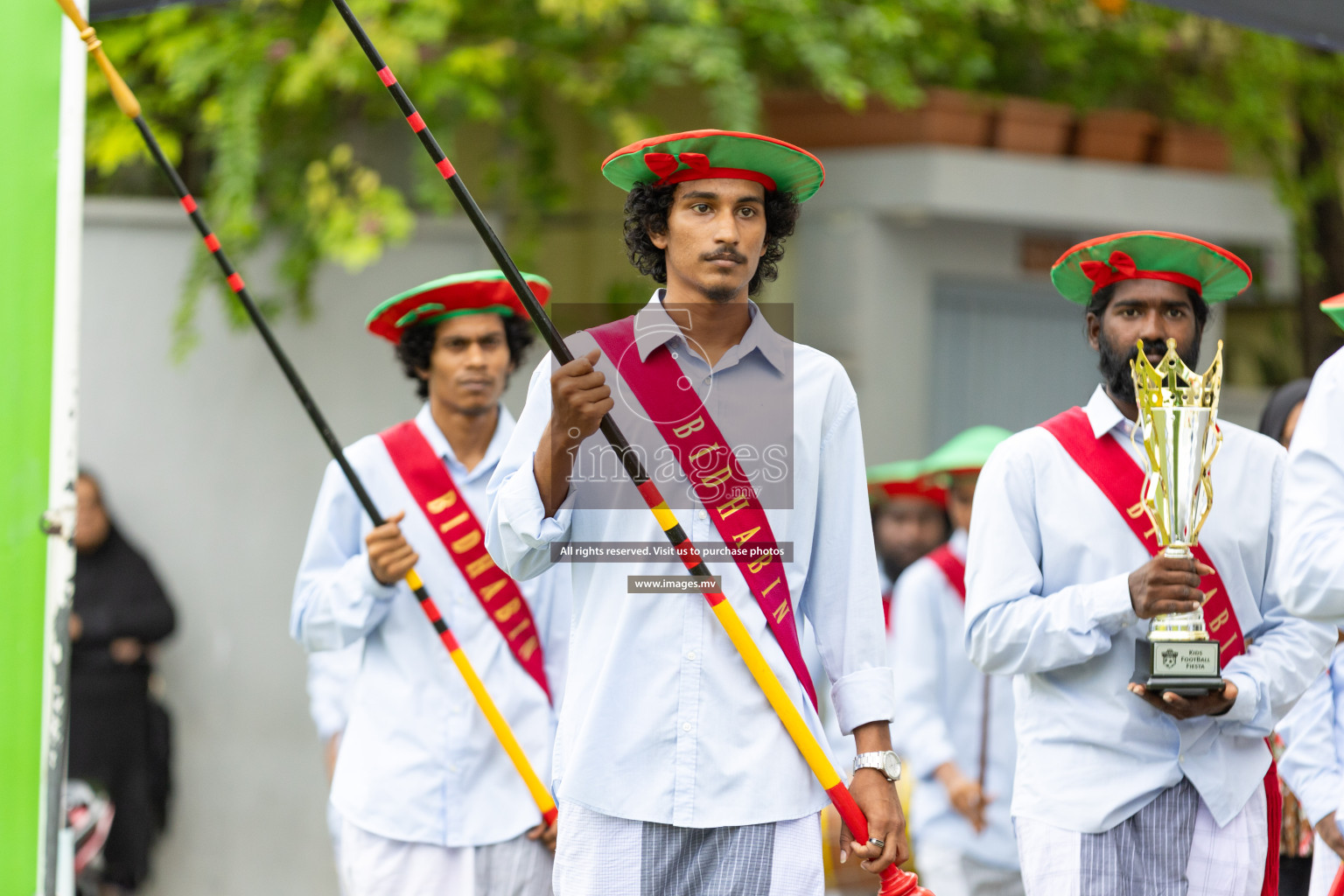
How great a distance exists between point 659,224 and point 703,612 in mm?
758

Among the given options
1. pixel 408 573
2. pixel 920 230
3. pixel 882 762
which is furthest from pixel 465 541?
pixel 920 230

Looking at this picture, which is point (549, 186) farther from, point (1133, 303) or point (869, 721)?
point (869, 721)

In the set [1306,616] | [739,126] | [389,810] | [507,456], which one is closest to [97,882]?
[389,810]

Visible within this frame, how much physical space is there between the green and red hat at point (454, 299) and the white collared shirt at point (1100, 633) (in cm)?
147

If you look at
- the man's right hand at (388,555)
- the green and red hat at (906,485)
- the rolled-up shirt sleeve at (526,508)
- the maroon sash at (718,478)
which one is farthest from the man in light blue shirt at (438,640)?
the green and red hat at (906,485)

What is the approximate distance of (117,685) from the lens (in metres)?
7.09

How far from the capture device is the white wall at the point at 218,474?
7.42 meters

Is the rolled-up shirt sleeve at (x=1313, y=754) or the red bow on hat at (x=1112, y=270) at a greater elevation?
the red bow on hat at (x=1112, y=270)

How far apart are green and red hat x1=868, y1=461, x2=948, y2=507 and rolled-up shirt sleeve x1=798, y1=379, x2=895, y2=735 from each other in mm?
3853

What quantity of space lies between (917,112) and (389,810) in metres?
6.12

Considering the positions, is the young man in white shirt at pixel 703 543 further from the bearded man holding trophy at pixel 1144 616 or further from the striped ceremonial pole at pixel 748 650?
the bearded man holding trophy at pixel 1144 616

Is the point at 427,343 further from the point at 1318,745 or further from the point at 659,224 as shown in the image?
the point at 1318,745

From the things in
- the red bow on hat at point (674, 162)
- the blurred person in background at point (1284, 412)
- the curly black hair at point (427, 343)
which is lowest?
the blurred person in background at point (1284, 412)

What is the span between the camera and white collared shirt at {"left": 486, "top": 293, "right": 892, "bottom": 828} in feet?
9.02
